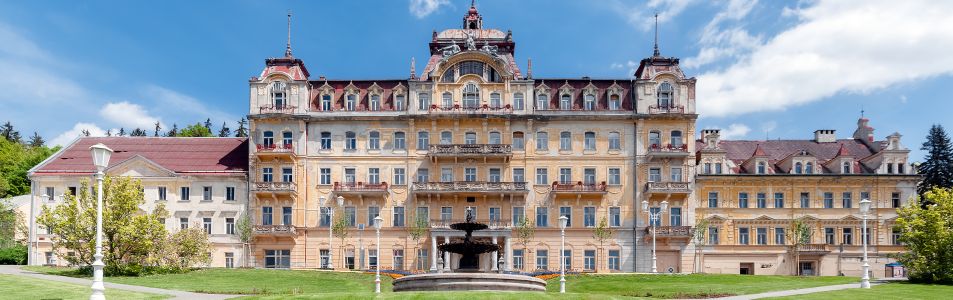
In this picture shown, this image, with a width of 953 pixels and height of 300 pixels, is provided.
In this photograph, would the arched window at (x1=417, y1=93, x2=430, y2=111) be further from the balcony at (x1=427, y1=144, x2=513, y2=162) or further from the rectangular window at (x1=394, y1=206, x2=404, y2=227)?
the rectangular window at (x1=394, y1=206, x2=404, y2=227)

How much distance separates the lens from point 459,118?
2494 inches

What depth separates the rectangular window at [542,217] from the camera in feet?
209

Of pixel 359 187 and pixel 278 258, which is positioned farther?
pixel 359 187

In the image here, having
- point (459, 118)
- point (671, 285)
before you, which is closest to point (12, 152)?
point (459, 118)

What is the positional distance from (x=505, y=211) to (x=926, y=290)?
98.6ft

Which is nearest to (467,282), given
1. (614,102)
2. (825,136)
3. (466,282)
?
(466,282)

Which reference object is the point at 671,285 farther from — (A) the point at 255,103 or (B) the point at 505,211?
(A) the point at 255,103

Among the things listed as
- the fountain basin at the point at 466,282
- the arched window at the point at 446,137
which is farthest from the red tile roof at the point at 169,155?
the fountain basin at the point at 466,282

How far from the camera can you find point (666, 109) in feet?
209

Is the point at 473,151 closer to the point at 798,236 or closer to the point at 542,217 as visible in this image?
the point at 542,217

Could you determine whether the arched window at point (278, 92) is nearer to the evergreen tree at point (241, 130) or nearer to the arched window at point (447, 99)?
the arched window at point (447, 99)

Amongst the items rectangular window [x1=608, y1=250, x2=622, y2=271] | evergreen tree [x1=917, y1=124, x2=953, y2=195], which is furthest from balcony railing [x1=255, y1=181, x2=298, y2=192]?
evergreen tree [x1=917, y1=124, x2=953, y2=195]

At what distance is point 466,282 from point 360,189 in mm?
30613

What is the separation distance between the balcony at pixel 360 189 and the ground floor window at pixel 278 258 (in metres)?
5.60
